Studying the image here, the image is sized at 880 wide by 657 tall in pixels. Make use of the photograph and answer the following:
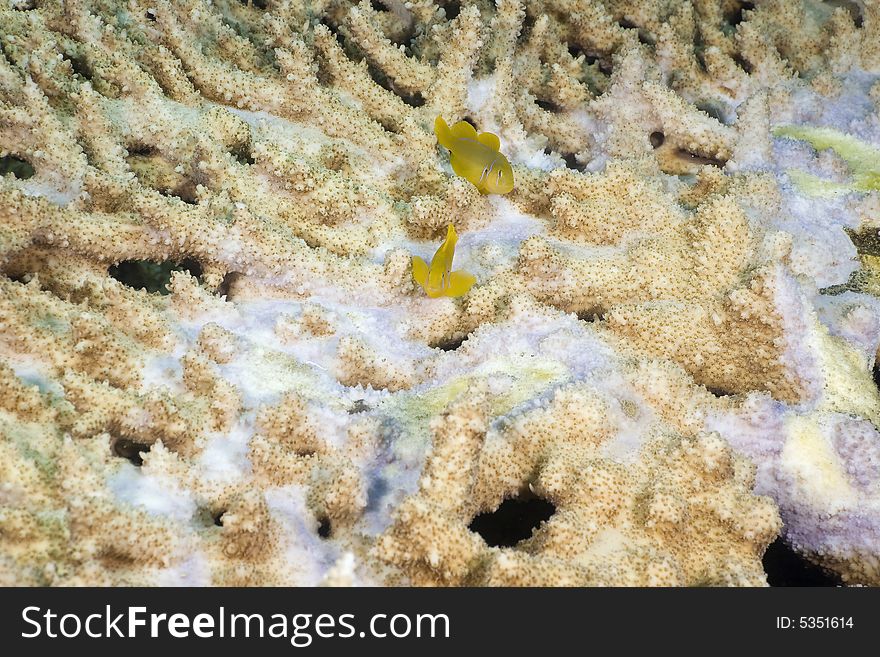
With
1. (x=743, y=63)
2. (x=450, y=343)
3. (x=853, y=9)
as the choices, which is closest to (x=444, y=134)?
(x=450, y=343)

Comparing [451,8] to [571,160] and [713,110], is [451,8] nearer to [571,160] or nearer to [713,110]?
[571,160]

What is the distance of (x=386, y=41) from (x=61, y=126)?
4.91 ft

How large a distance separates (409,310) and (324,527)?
100 cm

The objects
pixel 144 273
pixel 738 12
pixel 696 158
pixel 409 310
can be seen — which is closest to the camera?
pixel 409 310

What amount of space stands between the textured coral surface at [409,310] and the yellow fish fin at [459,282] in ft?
0.36

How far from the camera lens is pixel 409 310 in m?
2.92

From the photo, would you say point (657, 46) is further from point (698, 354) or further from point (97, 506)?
point (97, 506)

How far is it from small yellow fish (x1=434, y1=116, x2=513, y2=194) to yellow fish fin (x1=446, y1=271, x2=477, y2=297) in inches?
18.5

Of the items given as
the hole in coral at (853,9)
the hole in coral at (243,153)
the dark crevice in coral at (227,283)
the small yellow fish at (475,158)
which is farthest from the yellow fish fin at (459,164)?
the hole in coral at (853,9)

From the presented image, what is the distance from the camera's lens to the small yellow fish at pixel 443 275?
265 centimetres

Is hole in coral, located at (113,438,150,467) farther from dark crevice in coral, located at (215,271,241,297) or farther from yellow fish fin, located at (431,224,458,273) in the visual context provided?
yellow fish fin, located at (431,224,458,273)

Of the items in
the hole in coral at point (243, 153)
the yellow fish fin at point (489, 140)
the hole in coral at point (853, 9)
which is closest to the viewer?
the yellow fish fin at point (489, 140)

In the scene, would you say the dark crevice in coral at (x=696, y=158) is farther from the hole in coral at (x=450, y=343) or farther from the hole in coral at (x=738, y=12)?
the hole in coral at (x=450, y=343)

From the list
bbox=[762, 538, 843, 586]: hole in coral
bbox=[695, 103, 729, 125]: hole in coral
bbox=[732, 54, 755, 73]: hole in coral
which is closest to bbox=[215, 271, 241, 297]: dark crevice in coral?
bbox=[762, 538, 843, 586]: hole in coral
